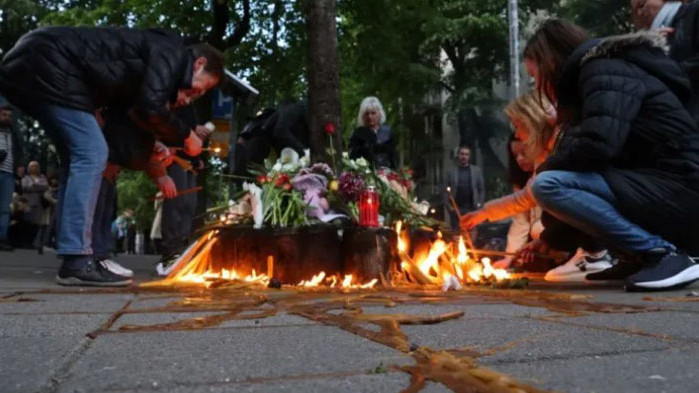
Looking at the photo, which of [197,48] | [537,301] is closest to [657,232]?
[537,301]

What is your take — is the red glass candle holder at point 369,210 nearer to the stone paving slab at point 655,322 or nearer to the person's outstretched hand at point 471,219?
the person's outstretched hand at point 471,219

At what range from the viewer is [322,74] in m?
5.44

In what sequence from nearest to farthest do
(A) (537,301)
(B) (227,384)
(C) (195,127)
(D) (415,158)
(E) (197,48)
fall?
(B) (227,384) < (A) (537,301) < (E) (197,48) < (C) (195,127) < (D) (415,158)

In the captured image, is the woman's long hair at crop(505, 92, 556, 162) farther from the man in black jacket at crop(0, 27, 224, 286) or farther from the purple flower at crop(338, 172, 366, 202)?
the man in black jacket at crop(0, 27, 224, 286)

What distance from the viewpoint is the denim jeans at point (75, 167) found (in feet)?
14.2

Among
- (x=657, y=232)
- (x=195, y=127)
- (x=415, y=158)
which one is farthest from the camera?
(x=415, y=158)

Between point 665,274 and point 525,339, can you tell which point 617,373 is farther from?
point 665,274

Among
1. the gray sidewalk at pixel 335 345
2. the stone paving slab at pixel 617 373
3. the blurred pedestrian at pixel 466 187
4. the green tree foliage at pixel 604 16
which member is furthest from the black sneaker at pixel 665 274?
the green tree foliage at pixel 604 16

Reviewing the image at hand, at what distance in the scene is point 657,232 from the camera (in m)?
4.12

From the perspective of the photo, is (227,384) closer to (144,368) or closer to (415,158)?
(144,368)

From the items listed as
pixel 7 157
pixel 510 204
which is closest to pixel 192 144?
pixel 510 204

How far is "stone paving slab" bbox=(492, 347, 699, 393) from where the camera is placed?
55.8 inches

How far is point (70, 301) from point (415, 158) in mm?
23051

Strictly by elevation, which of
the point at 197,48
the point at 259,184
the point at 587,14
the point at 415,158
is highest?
the point at 587,14
